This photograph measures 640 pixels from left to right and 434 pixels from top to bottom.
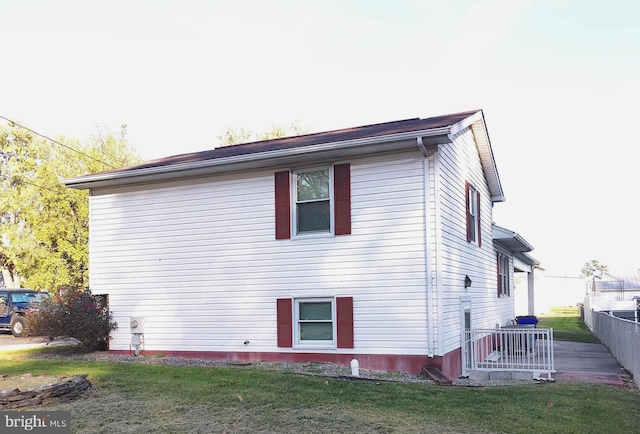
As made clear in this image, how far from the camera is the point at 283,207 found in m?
12.6

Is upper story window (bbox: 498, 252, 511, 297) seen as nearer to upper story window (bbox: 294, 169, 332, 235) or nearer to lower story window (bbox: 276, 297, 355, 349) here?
lower story window (bbox: 276, 297, 355, 349)

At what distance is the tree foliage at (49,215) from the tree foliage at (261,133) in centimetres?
784

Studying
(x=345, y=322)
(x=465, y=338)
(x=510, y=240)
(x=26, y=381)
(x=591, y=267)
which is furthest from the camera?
(x=591, y=267)

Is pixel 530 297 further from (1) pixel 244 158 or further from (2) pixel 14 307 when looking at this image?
(2) pixel 14 307

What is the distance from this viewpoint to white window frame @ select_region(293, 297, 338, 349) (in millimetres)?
12031

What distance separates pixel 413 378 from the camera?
10844mm

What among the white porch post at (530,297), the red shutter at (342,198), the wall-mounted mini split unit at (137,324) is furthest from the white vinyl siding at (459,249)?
the white porch post at (530,297)

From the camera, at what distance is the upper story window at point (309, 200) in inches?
479

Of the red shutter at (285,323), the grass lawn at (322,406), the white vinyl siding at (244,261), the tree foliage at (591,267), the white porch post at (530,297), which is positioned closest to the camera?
the grass lawn at (322,406)

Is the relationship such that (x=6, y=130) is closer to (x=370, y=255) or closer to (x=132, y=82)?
(x=132, y=82)

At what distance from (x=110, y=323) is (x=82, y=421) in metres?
7.35

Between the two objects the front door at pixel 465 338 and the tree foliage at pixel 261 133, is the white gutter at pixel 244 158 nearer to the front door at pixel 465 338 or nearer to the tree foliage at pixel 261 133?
the front door at pixel 465 338

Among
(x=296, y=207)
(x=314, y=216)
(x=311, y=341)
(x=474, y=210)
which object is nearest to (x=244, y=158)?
(x=296, y=207)

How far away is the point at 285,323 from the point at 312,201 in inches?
101
